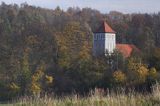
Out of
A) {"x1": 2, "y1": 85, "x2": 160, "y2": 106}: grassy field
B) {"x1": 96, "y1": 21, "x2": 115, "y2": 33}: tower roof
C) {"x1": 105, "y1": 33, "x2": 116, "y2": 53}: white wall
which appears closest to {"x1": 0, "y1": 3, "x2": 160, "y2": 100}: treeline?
{"x1": 96, "y1": 21, "x2": 115, "y2": 33}: tower roof

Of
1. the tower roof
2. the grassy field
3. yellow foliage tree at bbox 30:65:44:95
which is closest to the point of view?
the grassy field

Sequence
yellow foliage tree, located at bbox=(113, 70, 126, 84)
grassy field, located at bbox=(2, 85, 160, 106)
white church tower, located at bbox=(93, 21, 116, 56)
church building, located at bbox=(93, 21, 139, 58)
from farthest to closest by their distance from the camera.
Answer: white church tower, located at bbox=(93, 21, 116, 56)
church building, located at bbox=(93, 21, 139, 58)
yellow foliage tree, located at bbox=(113, 70, 126, 84)
grassy field, located at bbox=(2, 85, 160, 106)

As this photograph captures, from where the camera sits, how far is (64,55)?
201ft

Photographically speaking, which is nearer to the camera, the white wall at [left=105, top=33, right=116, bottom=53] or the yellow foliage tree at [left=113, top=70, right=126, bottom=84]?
the yellow foliage tree at [left=113, top=70, right=126, bottom=84]

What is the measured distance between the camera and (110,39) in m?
75.6

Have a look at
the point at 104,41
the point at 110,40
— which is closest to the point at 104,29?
the point at 110,40

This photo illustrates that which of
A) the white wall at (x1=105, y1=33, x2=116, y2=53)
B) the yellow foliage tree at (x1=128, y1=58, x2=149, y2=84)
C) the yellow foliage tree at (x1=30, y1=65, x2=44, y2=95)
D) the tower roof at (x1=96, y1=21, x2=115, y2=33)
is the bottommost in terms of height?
the yellow foliage tree at (x1=30, y1=65, x2=44, y2=95)

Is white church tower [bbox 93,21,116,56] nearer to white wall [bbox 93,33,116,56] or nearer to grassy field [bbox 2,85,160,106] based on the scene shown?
white wall [bbox 93,33,116,56]

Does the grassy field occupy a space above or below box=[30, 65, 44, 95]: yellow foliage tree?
above

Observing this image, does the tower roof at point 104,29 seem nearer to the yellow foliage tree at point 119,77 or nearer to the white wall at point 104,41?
the white wall at point 104,41

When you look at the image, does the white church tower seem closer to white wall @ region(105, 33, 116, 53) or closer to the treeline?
white wall @ region(105, 33, 116, 53)

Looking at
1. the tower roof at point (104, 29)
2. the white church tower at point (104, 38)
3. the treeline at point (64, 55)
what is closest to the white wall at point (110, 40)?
the white church tower at point (104, 38)

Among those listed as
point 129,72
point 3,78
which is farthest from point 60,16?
point 129,72

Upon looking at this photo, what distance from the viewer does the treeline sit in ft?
154
